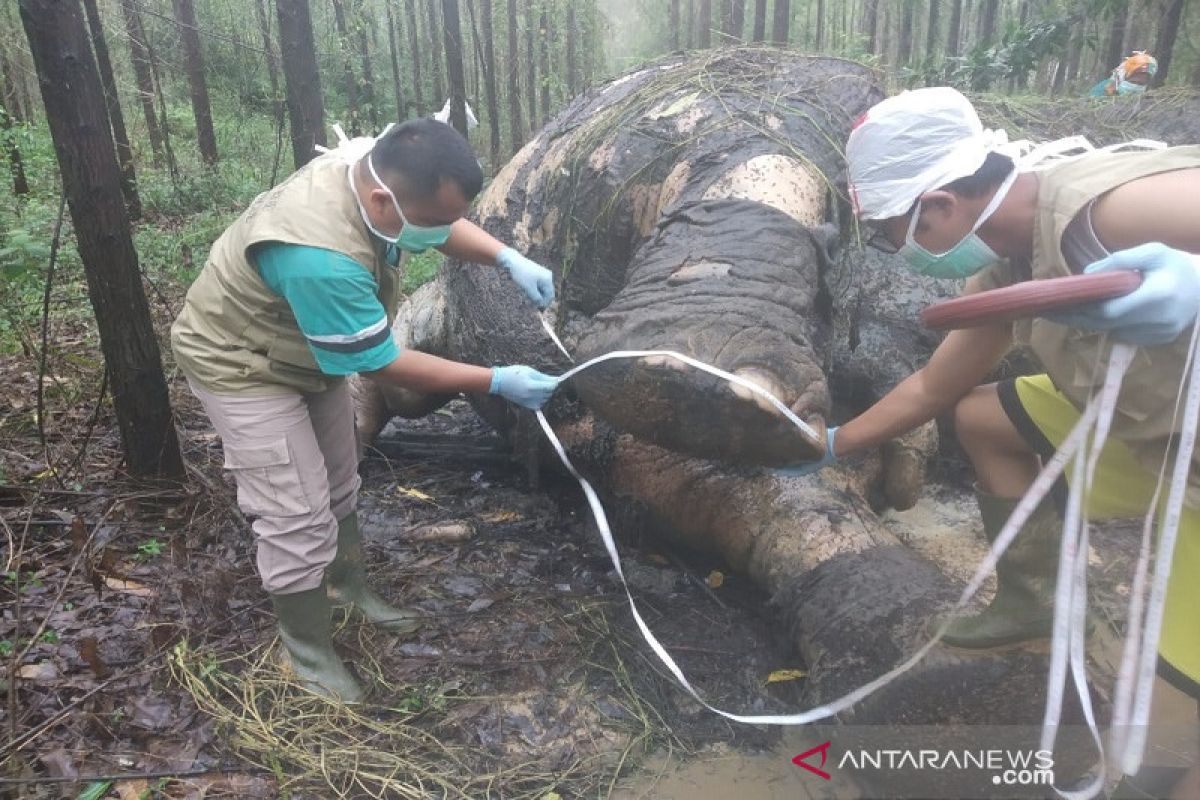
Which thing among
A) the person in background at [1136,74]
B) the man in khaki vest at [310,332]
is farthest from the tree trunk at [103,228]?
the person in background at [1136,74]

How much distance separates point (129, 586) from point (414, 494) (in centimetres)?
Result: 142

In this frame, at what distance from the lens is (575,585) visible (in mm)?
3473

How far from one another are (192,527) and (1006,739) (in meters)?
3.00

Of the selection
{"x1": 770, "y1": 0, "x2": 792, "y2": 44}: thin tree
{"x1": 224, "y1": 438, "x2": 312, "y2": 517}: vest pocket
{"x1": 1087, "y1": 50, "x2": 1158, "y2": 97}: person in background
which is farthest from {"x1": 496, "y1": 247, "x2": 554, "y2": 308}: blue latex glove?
{"x1": 770, "y1": 0, "x2": 792, "y2": 44}: thin tree

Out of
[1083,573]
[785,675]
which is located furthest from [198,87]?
[1083,573]

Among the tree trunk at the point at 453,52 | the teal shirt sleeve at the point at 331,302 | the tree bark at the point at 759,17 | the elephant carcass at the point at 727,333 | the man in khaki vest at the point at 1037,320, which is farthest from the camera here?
the tree bark at the point at 759,17

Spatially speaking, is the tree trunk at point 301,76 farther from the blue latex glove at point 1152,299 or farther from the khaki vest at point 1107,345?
the blue latex glove at point 1152,299

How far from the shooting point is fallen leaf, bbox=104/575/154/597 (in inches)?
123

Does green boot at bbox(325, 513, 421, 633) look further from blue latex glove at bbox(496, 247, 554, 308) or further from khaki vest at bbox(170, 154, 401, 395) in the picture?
blue latex glove at bbox(496, 247, 554, 308)

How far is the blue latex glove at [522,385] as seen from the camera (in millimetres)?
2734

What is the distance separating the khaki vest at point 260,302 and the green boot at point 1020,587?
6.38ft

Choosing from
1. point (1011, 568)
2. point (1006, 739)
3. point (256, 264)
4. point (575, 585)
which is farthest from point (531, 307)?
point (1006, 739)

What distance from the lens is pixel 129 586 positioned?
3174 millimetres

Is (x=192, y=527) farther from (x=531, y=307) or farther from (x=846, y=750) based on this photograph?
(x=846, y=750)
